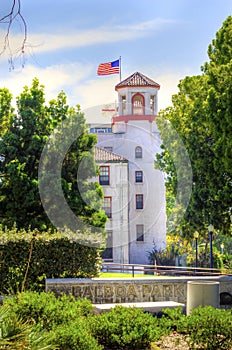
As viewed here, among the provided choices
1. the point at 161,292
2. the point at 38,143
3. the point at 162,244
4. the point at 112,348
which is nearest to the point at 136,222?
the point at 38,143

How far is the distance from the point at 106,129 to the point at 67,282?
23932 millimetres

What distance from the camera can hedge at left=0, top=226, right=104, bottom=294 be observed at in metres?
18.2

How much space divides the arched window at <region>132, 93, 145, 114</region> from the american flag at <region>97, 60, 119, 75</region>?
8.52 feet

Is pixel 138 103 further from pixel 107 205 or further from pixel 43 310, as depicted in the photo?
pixel 43 310

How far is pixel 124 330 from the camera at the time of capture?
10.9 meters

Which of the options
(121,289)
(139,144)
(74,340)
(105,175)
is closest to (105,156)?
(105,175)

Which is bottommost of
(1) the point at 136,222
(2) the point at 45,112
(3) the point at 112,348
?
(3) the point at 112,348

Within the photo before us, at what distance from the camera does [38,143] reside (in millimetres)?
32562

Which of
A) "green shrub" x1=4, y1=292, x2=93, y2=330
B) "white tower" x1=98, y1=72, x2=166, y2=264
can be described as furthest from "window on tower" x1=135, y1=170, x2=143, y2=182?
"green shrub" x1=4, y1=292, x2=93, y2=330

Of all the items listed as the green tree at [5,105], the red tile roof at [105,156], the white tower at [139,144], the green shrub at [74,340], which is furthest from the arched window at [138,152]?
the green shrub at [74,340]

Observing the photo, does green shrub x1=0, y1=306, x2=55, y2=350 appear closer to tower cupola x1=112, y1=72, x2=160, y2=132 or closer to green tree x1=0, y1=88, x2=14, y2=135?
tower cupola x1=112, y1=72, x2=160, y2=132

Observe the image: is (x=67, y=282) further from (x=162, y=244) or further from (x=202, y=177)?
(x=162, y=244)

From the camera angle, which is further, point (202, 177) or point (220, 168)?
point (202, 177)

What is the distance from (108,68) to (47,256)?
18.2 metres
